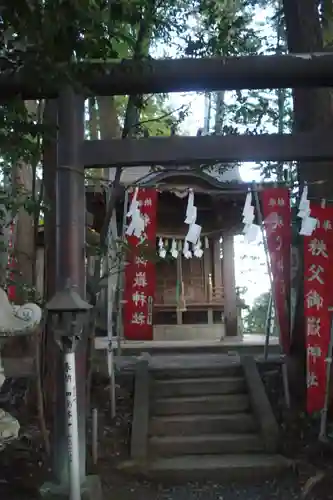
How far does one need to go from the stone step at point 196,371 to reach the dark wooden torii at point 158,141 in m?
4.02

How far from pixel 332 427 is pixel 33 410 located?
12.6 feet

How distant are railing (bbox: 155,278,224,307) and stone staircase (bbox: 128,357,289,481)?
252 inches

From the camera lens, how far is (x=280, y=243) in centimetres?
777

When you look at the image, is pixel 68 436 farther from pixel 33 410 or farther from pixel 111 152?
pixel 33 410

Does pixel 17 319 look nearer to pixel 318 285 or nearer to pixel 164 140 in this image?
pixel 164 140

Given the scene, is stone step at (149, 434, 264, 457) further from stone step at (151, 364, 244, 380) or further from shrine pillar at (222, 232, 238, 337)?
shrine pillar at (222, 232, 238, 337)

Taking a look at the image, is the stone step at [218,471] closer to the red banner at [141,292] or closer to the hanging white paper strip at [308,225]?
the hanging white paper strip at [308,225]

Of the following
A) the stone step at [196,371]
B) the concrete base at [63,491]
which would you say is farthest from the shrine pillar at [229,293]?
the concrete base at [63,491]

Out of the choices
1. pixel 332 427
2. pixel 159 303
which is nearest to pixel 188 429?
pixel 332 427

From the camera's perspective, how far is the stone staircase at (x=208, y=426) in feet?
20.4

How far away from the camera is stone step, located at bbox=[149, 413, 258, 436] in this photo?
7160 mm

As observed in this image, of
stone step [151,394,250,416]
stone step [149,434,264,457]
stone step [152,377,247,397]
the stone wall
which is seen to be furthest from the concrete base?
the stone wall

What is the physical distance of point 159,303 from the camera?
15.1 metres

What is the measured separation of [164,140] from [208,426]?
4252 mm
